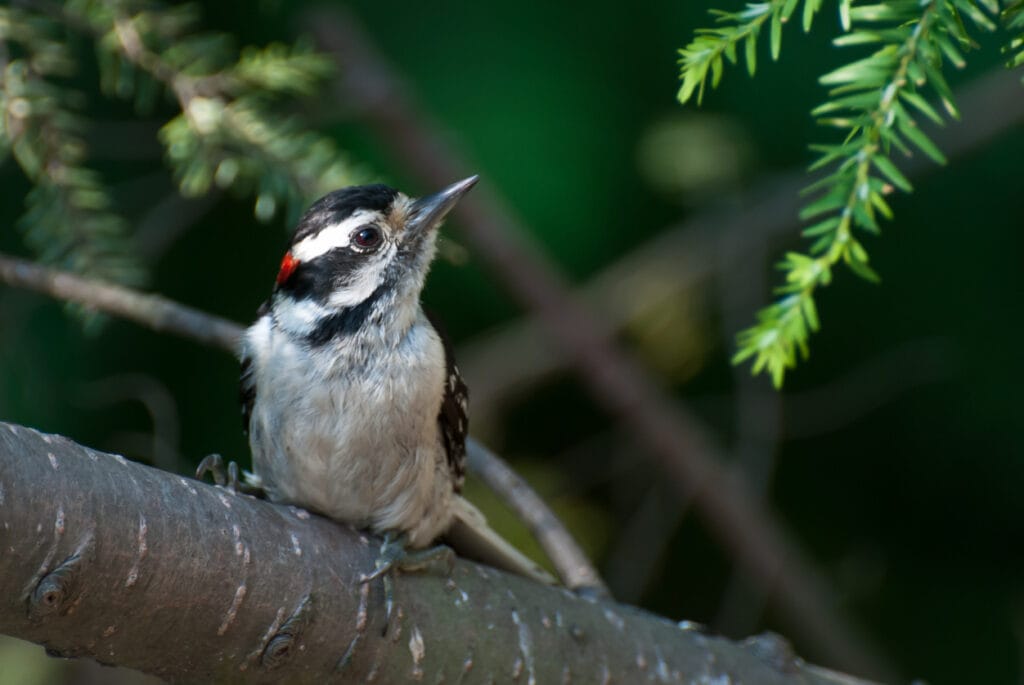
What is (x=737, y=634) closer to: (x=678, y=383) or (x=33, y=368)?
(x=678, y=383)

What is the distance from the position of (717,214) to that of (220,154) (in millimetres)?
2284

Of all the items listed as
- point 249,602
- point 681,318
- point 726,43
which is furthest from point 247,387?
point 681,318

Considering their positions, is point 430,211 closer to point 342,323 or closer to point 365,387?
point 342,323

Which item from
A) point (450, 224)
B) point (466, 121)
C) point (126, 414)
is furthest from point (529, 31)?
point (126, 414)

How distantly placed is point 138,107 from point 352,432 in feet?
2.79

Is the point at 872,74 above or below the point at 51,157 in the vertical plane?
above

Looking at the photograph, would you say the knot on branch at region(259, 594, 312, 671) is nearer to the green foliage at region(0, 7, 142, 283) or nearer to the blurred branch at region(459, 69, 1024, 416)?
the green foliage at region(0, 7, 142, 283)

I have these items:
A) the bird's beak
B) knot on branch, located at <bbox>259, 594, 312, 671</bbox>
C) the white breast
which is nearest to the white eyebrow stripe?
the bird's beak

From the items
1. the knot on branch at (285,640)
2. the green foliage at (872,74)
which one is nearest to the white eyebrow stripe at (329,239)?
the knot on branch at (285,640)

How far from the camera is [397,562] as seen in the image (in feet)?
7.71

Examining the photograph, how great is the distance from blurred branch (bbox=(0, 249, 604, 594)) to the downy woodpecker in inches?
3.7

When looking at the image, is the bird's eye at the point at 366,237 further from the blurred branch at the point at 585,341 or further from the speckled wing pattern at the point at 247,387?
the blurred branch at the point at 585,341

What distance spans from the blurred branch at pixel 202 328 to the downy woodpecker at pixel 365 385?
0.31 ft

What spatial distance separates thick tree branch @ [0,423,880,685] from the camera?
5.92 feet
